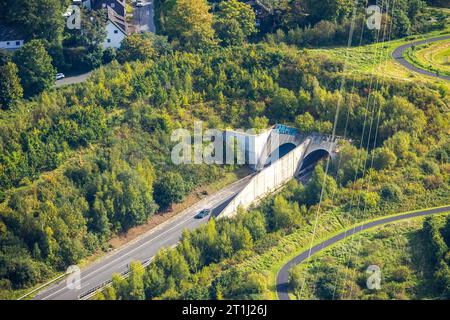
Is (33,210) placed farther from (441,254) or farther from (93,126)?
(441,254)

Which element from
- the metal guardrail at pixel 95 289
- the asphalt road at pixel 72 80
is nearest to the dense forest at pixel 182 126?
the asphalt road at pixel 72 80

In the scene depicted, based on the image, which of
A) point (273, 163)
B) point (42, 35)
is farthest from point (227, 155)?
point (42, 35)

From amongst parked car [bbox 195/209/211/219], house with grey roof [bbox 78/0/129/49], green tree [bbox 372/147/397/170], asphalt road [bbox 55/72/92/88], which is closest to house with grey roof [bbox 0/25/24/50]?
asphalt road [bbox 55/72/92/88]

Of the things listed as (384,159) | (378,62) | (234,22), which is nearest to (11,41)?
(234,22)

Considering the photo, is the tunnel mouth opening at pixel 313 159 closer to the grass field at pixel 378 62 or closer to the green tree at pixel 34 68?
the grass field at pixel 378 62

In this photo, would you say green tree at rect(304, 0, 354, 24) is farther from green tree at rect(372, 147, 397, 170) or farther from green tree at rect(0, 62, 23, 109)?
green tree at rect(0, 62, 23, 109)
